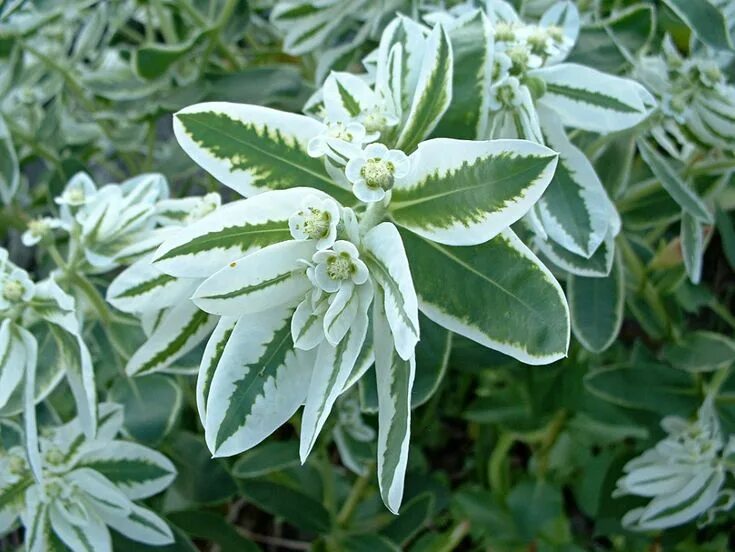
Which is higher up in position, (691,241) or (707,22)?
(707,22)

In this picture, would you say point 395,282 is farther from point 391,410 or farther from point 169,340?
point 169,340

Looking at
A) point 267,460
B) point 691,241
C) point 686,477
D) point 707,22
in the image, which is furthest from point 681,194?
point 267,460

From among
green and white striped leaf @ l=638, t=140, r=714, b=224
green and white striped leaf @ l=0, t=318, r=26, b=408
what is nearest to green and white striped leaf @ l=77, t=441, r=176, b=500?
green and white striped leaf @ l=0, t=318, r=26, b=408

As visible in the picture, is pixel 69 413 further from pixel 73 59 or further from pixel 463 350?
pixel 73 59

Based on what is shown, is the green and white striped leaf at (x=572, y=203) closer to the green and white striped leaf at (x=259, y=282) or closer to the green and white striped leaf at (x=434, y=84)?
the green and white striped leaf at (x=434, y=84)

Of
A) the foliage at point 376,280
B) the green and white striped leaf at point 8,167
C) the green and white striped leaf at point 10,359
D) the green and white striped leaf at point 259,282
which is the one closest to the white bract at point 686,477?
the foliage at point 376,280
